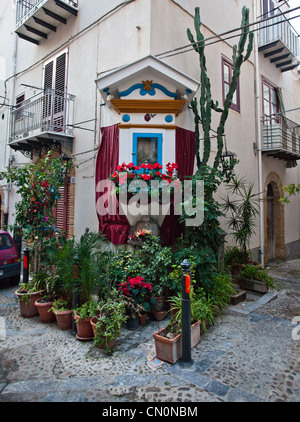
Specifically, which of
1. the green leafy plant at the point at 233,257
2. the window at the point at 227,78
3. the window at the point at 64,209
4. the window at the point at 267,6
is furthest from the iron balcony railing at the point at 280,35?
the window at the point at 64,209

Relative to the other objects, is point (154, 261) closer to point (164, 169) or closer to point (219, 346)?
point (219, 346)

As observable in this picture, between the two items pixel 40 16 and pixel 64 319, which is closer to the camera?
pixel 64 319

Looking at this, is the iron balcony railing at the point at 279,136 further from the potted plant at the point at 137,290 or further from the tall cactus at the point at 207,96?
the potted plant at the point at 137,290

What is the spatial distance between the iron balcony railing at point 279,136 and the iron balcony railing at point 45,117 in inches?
273

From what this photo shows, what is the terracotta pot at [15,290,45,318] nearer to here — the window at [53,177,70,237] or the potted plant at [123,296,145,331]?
the potted plant at [123,296,145,331]

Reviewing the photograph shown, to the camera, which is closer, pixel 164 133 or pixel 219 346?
pixel 219 346

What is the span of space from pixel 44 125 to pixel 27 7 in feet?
15.7

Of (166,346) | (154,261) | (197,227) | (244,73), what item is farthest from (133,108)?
(244,73)

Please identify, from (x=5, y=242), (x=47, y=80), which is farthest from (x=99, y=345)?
(x=47, y=80)

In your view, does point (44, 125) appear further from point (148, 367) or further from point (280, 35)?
point (280, 35)

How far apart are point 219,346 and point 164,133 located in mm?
4416

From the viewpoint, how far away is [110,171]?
249 inches

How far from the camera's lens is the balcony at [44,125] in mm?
7723

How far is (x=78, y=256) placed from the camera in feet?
15.4
